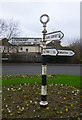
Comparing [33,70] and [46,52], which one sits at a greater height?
[46,52]

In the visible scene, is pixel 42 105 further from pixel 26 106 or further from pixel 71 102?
pixel 71 102

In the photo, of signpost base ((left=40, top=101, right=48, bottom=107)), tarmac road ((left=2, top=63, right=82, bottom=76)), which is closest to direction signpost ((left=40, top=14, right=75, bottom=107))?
signpost base ((left=40, top=101, right=48, bottom=107))

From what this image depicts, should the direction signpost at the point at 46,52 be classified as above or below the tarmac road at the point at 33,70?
above

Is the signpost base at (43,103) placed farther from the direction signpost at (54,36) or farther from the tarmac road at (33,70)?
the tarmac road at (33,70)

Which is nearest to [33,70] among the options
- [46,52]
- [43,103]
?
[46,52]

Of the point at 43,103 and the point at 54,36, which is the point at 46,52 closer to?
the point at 54,36

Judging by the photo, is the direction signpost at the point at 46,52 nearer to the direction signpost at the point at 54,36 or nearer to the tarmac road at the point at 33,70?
the direction signpost at the point at 54,36

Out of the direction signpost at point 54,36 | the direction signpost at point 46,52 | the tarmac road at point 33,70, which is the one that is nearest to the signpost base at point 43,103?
the direction signpost at point 46,52

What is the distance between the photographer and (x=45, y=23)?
6387 mm

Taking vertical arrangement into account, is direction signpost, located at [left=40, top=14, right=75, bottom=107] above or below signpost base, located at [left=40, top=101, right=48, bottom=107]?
above

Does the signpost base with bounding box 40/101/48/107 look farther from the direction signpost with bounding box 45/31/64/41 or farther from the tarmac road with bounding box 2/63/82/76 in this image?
the tarmac road with bounding box 2/63/82/76

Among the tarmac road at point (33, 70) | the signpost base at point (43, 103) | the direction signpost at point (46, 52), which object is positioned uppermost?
the direction signpost at point (46, 52)

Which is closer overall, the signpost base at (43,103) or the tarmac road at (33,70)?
the signpost base at (43,103)

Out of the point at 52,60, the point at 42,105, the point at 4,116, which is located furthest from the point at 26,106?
the point at 52,60
